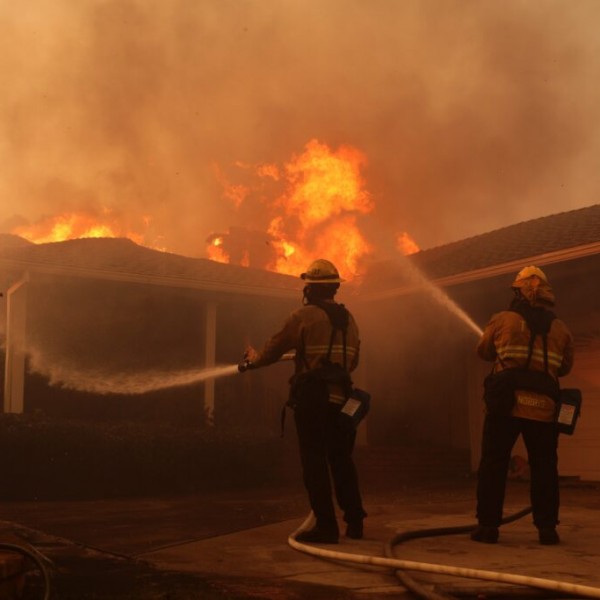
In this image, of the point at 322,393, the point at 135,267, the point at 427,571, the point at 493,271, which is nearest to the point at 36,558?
the point at 427,571

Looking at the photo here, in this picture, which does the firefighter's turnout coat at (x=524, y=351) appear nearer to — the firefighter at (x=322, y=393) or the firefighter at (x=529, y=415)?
the firefighter at (x=529, y=415)

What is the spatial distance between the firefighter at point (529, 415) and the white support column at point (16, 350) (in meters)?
8.33

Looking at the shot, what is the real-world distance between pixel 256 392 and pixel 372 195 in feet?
15.6

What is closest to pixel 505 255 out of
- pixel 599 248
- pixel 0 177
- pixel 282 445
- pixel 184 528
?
pixel 599 248

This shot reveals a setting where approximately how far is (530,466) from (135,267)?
873cm

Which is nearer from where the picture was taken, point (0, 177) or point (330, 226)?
point (330, 226)

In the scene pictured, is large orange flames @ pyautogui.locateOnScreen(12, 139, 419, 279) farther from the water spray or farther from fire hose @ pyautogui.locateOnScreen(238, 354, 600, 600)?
fire hose @ pyautogui.locateOnScreen(238, 354, 600, 600)

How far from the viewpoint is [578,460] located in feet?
37.0

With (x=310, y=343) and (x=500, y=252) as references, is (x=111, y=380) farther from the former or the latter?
(x=310, y=343)

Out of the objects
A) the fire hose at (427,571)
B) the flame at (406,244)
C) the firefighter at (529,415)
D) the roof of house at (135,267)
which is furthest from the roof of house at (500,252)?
the fire hose at (427,571)

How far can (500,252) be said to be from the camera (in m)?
12.6

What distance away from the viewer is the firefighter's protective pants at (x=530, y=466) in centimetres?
559

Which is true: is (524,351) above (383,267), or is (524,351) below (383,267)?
below

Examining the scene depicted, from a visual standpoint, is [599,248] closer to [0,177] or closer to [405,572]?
[405,572]
